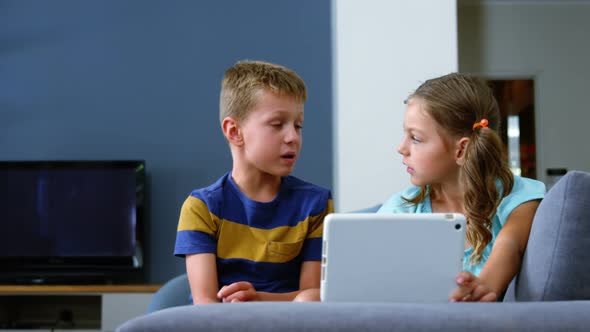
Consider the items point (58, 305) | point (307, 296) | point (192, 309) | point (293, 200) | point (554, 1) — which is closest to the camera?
point (192, 309)

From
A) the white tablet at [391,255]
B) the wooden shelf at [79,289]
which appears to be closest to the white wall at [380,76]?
the wooden shelf at [79,289]

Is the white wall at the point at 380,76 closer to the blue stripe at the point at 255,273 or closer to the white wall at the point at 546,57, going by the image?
the white wall at the point at 546,57

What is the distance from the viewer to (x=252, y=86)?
1.63m

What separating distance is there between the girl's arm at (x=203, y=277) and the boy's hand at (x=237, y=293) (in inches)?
3.6

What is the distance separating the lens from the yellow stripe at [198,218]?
1522 millimetres

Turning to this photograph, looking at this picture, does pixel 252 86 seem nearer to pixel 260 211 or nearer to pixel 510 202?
pixel 260 211

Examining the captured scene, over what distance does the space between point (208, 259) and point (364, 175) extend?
2.58 metres

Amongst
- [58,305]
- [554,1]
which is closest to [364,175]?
[58,305]

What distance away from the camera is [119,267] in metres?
4.16

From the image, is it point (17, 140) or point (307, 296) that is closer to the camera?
point (307, 296)

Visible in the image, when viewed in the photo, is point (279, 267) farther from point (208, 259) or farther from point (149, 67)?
point (149, 67)

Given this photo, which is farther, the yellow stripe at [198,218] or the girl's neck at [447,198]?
the girl's neck at [447,198]

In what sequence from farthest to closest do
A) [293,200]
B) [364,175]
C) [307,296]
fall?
1. [364,175]
2. [293,200]
3. [307,296]

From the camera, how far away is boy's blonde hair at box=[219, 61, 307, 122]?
5.30ft
